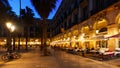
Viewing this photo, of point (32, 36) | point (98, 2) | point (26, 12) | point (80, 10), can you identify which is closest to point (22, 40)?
point (32, 36)

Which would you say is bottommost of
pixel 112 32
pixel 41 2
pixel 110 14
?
pixel 112 32

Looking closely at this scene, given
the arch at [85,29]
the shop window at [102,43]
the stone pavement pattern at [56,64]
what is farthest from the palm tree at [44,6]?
the arch at [85,29]

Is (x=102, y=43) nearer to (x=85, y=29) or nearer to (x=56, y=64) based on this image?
(x=85, y=29)

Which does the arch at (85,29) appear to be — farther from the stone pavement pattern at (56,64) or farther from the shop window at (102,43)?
the stone pavement pattern at (56,64)

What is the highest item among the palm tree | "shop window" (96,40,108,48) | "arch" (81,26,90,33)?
the palm tree

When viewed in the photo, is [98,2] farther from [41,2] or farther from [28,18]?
[28,18]

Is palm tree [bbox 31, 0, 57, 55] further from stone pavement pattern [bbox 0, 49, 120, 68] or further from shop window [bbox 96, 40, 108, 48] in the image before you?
stone pavement pattern [bbox 0, 49, 120, 68]

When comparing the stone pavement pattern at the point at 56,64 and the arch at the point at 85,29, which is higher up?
the arch at the point at 85,29

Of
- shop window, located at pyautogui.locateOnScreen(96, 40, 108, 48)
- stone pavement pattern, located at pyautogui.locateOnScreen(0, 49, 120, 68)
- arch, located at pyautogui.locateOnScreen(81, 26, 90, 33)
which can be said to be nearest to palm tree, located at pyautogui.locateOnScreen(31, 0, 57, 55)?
shop window, located at pyautogui.locateOnScreen(96, 40, 108, 48)

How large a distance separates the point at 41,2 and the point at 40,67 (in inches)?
734

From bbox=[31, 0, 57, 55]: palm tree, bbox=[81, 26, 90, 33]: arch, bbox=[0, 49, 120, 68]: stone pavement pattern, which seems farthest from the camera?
bbox=[81, 26, 90, 33]: arch

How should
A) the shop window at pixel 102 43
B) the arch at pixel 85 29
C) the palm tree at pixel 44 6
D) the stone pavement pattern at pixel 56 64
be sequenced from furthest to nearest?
the arch at pixel 85 29 → the palm tree at pixel 44 6 → the shop window at pixel 102 43 → the stone pavement pattern at pixel 56 64

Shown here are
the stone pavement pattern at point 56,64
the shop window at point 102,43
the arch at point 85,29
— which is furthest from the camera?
the arch at point 85,29

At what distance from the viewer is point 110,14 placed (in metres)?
30.5
